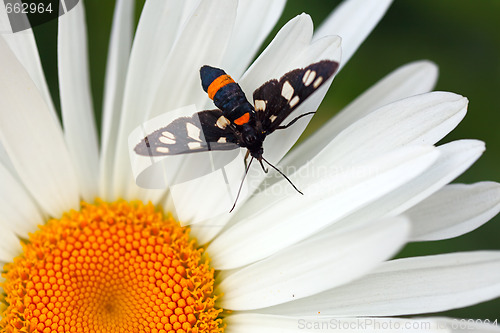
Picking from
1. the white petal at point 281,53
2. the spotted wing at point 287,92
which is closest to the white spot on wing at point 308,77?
the spotted wing at point 287,92

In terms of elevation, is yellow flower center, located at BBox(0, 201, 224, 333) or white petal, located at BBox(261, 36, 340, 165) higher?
white petal, located at BBox(261, 36, 340, 165)

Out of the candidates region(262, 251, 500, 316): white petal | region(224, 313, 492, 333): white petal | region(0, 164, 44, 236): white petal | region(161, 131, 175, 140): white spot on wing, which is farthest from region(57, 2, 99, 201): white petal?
region(262, 251, 500, 316): white petal

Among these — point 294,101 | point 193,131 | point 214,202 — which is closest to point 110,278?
point 214,202

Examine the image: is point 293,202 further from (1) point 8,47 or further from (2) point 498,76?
(2) point 498,76

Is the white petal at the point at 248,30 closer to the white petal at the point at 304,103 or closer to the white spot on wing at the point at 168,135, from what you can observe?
the white petal at the point at 304,103

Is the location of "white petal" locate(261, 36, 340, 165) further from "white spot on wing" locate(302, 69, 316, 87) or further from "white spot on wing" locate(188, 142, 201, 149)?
"white spot on wing" locate(188, 142, 201, 149)

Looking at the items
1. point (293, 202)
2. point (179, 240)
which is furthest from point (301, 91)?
point (179, 240)
